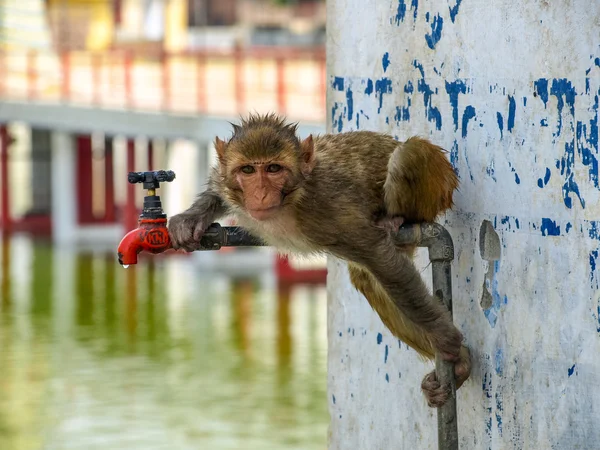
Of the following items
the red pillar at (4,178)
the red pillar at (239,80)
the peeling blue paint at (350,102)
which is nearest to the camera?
the peeling blue paint at (350,102)

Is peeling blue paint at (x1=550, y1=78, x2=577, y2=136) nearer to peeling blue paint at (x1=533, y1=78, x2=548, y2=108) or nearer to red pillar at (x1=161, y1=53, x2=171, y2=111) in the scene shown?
peeling blue paint at (x1=533, y1=78, x2=548, y2=108)

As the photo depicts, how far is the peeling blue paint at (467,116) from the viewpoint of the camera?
8.11ft

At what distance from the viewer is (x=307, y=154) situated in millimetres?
2541

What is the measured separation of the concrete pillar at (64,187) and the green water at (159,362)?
2.87 metres

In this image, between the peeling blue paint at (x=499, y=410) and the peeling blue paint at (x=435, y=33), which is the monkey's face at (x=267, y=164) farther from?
the peeling blue paint at (x=499, y=410)

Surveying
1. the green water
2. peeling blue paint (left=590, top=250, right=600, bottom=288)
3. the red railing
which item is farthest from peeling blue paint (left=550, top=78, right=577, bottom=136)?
the red railing

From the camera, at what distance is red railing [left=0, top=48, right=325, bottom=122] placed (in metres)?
13.9

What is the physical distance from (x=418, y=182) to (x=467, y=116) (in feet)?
0.53

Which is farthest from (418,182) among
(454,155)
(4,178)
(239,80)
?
(4,178)

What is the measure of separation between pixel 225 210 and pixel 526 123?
743 millimetres

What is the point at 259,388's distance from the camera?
809 cm

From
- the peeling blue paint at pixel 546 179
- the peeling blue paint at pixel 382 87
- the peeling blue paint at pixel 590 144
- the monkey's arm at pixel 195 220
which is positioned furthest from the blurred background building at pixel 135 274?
the peeling blue paint at pixel 590 144

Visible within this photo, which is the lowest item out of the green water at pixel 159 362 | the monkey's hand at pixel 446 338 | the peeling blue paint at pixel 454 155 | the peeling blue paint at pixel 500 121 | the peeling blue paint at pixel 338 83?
the green water at pixel 159 362

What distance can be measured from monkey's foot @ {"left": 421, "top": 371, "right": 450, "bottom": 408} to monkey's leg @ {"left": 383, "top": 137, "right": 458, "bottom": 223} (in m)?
0.35
